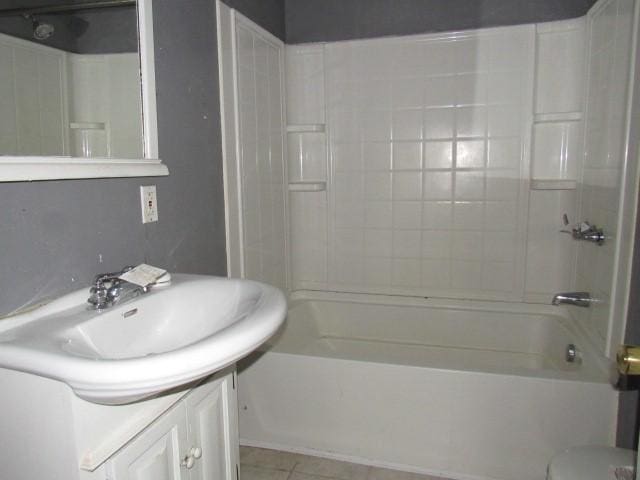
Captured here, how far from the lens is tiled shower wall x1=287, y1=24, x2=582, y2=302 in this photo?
97.7 inches

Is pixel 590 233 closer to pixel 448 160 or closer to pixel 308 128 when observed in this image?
pixel 448 160

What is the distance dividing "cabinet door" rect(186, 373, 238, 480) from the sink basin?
0.17 m

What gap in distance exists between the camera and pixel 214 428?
51.2 inches

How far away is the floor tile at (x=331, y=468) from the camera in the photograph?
1.92 metres

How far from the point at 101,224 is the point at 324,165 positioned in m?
1.63

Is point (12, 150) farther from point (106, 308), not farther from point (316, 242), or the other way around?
point (316, 242)

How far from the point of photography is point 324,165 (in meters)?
2.78

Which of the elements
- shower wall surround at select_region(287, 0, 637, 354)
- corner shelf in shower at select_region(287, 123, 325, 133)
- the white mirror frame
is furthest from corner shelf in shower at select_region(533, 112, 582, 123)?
the white mirror frame

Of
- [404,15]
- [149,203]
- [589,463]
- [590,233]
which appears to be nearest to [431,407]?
[589,463]

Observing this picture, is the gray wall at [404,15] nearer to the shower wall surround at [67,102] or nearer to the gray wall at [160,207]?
the gray wall at [160,207]

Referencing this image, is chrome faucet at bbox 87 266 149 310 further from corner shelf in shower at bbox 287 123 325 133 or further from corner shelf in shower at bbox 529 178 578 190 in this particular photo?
corner shelf in shower at bbox 529 178 578 190

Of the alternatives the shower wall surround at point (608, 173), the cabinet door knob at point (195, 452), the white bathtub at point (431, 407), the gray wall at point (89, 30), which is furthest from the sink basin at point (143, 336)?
the shower wall surround at point (608, 173)

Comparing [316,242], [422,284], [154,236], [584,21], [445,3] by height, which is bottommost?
[422,284]

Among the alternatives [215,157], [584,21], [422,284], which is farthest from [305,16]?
[422,284]
